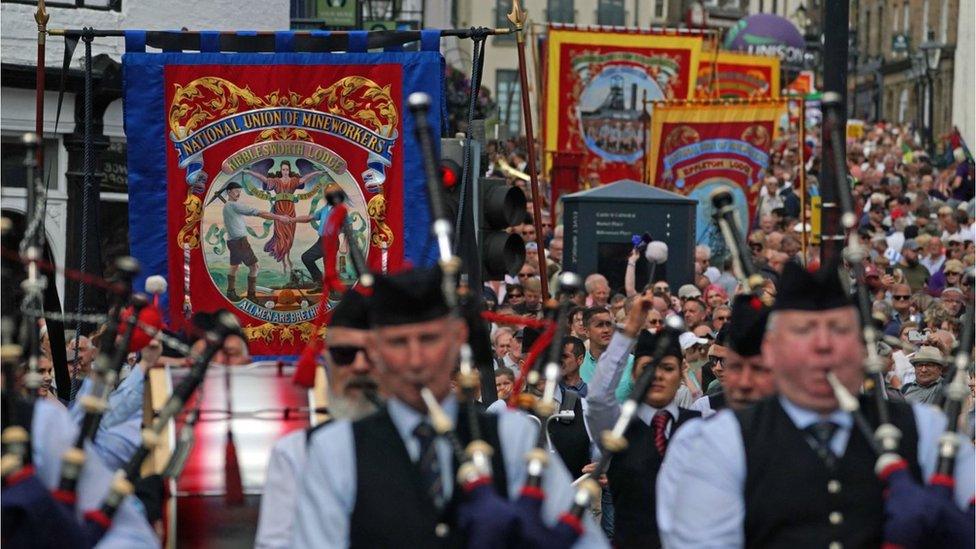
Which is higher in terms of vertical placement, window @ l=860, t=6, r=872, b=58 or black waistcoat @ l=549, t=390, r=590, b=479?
window @ l=860, t=6, r=872, b=58


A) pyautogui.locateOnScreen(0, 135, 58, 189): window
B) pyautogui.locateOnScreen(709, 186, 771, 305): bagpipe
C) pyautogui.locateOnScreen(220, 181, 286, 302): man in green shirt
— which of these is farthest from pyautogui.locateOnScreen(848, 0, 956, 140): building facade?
pyautogui.locateOnScreen(709, 186, 771, 305): bagpipe

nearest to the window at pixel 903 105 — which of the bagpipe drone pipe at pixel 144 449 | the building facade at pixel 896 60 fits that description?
the building facade at pixel 896 60

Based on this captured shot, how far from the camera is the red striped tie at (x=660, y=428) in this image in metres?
8.14

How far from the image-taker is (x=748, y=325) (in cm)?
670

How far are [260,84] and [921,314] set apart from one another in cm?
665

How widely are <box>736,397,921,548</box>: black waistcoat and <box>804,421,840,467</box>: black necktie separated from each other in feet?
0.05

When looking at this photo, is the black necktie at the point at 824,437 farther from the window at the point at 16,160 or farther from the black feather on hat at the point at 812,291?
the window at the point at 16,160

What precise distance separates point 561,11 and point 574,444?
56949 mm

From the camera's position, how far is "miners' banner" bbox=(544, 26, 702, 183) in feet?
78.5

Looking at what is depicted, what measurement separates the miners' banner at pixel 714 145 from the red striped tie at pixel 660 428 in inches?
520

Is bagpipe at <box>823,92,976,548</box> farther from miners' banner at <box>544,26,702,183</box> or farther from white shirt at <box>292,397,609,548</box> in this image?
miners' banner at <box>544,26,702,183</box>

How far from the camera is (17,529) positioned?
17.5ft

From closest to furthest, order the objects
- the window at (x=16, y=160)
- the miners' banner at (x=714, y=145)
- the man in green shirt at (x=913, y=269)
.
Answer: the window at (x=16, y=160) → the man in green shirt at (x=913, y=269) → the miners' banner at (x=714, y=145)

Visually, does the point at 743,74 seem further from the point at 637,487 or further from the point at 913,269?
the point at 637,487
